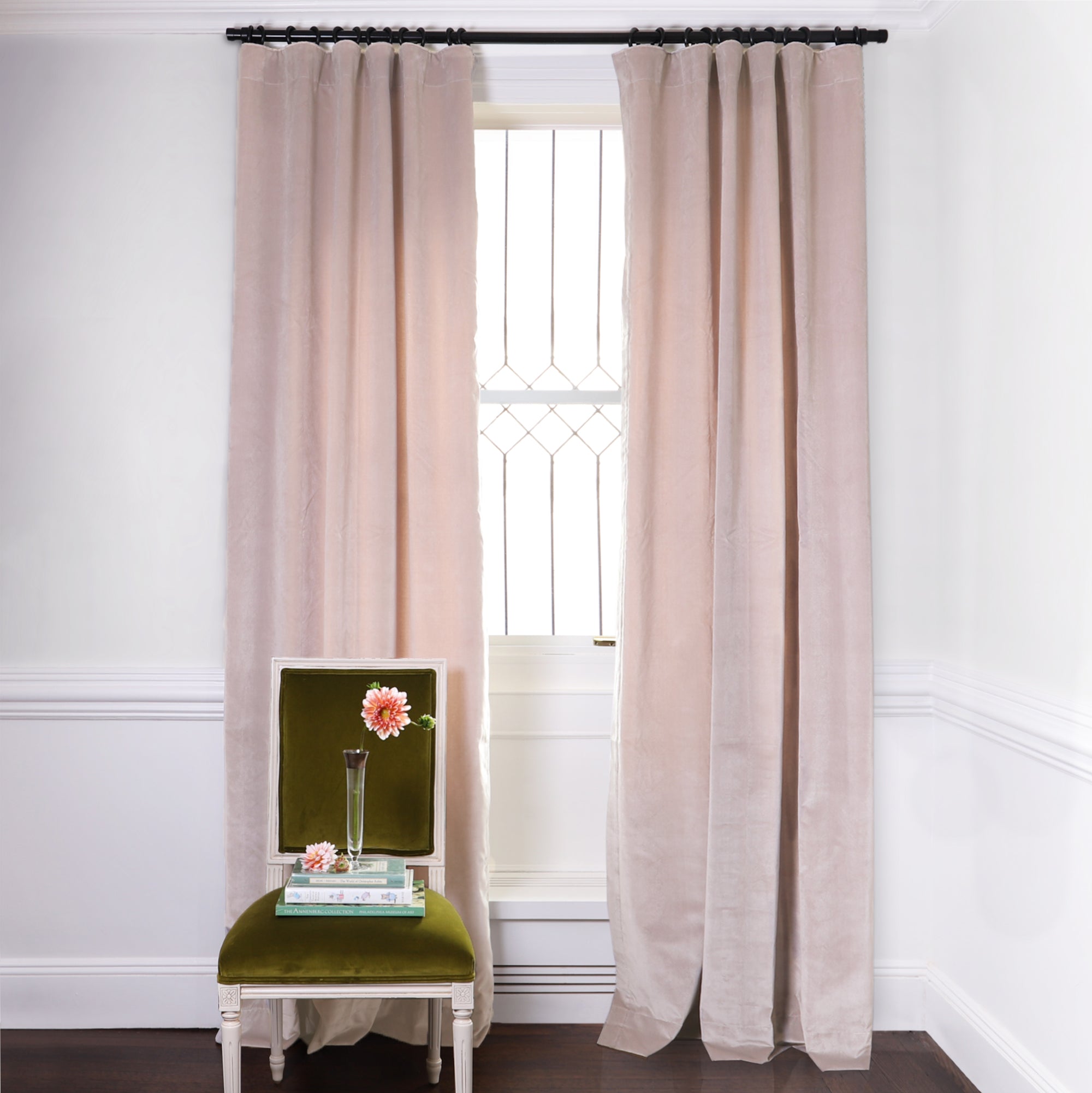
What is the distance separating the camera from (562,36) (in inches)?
95.2

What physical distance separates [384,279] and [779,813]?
166 cm

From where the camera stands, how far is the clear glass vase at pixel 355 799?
6.61 feet

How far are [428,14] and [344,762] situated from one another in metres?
1.92

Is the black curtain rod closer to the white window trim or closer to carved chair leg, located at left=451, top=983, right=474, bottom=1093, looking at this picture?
the white window trim

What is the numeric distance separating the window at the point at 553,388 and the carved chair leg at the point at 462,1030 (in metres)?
1.06

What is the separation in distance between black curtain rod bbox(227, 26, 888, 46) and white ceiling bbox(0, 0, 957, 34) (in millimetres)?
31

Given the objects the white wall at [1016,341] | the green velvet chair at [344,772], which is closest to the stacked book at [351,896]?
the green velvet chair at [344,772]

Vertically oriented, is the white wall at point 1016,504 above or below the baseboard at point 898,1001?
above

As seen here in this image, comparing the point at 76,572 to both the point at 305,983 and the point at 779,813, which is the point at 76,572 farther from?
the point at 779,813

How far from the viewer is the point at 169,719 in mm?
2449

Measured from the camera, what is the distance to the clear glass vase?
79.3 inches

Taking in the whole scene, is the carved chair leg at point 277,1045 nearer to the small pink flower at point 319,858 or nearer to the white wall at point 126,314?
the small pink flower at point 319,858

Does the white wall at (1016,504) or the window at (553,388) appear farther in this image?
the window at (553,388)

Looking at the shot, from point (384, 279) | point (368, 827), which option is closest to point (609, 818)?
point (368, 827)
